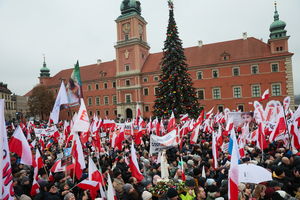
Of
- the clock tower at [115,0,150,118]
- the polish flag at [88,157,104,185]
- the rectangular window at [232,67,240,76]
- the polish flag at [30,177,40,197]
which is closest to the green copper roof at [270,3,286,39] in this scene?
the rectangular window at [232,67,240,76]

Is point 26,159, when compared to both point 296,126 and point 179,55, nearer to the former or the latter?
point 296,126

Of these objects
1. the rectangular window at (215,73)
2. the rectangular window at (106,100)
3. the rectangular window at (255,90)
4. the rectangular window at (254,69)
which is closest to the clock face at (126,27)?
the rectangular window at (106,100)

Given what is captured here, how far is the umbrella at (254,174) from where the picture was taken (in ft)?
12.2

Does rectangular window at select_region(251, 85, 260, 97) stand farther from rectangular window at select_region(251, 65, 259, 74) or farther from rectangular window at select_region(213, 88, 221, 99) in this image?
rectangular window at select_region(213, 88, 221, 99)

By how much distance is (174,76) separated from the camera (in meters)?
22.9

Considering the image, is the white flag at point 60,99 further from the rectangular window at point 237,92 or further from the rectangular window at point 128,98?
the rectangular window at point 128,98

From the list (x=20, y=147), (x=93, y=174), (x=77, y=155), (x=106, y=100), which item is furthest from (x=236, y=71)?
(x=20, y=147)

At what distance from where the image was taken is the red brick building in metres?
32.2

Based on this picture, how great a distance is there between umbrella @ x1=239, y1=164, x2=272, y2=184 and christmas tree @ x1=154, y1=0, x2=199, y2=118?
725 inches

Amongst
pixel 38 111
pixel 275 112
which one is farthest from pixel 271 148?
pixel 38 111

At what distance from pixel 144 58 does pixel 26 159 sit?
137 feet

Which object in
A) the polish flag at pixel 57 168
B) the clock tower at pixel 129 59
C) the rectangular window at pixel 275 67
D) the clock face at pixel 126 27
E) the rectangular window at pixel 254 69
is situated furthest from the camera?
the clock face at pixel 126 27

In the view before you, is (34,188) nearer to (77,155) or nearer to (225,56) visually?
(77,155)

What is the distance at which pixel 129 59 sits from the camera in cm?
4344
